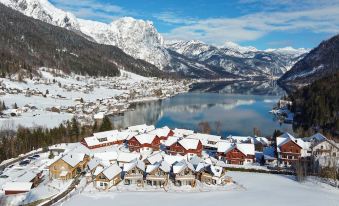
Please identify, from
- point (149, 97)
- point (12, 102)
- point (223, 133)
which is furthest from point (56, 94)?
point (223, 133)

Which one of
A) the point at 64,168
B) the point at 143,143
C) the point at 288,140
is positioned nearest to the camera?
the point at 64,168

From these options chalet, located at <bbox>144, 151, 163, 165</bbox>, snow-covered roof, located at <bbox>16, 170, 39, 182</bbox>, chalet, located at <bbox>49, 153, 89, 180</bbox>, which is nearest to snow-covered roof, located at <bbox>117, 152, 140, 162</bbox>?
chalet, located at <bbox>144, 151, 163, 165</bbox>

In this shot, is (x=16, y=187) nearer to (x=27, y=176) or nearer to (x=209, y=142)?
(x=27, y=176)

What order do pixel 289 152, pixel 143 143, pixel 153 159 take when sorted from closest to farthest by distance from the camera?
pixel 153 159 < pixel 289 152 < pixel 143 143

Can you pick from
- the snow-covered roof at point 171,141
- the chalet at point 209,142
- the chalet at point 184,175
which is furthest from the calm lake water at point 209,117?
the chalet at point 184,175

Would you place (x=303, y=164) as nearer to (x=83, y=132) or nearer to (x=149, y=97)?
(x=83, y=132)

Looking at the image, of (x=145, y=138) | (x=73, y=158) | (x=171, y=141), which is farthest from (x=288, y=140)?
(x=73, y=158)
